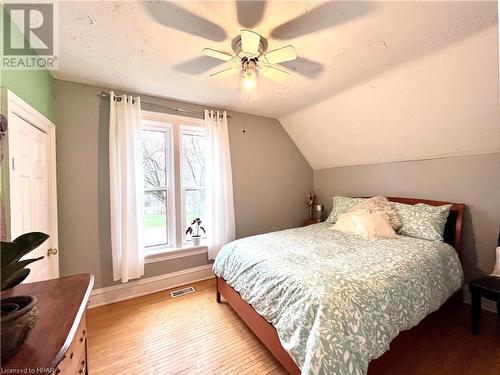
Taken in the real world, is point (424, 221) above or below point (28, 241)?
below

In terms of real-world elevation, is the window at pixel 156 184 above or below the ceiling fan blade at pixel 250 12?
below

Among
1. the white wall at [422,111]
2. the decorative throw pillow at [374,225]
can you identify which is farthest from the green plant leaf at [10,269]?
the white wall at [422,111]

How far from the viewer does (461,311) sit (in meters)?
2.17

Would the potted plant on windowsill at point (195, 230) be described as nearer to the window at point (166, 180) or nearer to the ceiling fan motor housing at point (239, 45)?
the window at point (166, 180)

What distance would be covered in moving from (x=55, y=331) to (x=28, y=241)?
32cm

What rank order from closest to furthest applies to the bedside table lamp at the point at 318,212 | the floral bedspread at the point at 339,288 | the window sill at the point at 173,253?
the floral bedspread at the point at 339,288
the window sill at the point at 173,253
the bedside table lamp at the point at 318,212

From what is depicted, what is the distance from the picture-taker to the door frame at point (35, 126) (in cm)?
126

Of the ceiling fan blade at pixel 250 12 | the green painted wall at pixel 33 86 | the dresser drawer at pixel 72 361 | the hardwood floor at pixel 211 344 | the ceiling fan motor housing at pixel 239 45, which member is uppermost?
the ceiling fan blade at pixel 250 12

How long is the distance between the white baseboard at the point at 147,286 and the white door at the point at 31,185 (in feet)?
1.89

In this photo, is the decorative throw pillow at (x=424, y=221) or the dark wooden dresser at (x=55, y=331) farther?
the decorative throw pillow at (x=424, y=221)

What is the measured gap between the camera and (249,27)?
4.89ft

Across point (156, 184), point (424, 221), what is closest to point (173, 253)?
point (156, 184)

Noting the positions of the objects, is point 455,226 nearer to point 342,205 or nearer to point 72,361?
point 342,205

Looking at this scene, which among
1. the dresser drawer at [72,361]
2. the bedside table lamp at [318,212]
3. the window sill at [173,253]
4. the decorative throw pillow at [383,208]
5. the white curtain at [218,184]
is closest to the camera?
the dresser drawer at [72,361]
